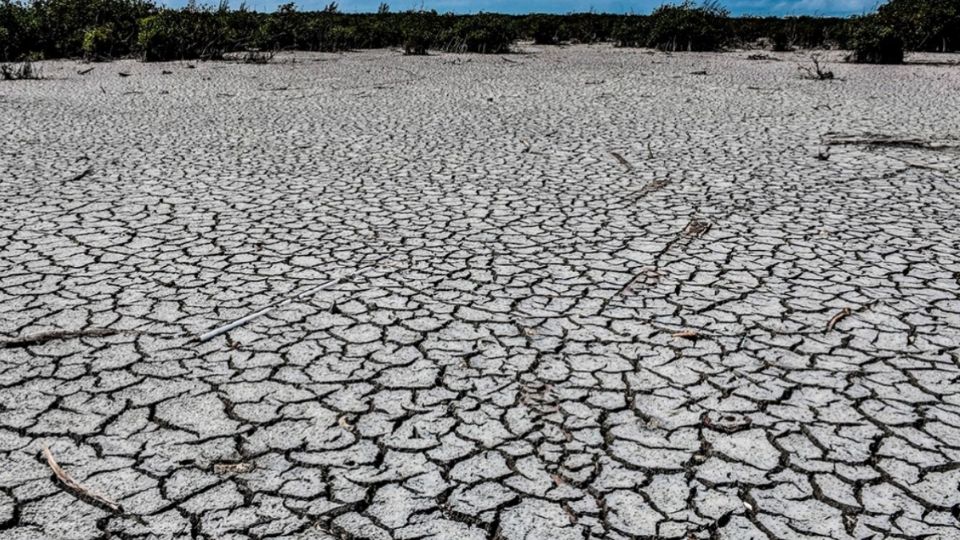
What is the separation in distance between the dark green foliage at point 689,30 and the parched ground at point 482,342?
14.4m

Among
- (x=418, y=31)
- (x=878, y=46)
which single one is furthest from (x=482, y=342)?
(x=418, y=31)

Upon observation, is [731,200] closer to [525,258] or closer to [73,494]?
[525,258]

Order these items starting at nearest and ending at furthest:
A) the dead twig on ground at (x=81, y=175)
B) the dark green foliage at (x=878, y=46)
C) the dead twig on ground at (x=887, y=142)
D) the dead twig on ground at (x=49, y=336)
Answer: the dead twig on ground at (x=49, y=336)
the dead twig on ground at (x=81, y=175)
the dead twig on ground at (x=887, y=142)
the dark green foliage at (x=878, y=46)

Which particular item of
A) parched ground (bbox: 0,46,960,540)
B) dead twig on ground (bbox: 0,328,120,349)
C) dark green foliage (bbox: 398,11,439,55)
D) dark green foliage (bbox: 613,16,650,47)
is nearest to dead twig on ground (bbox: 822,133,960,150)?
parched ground (bbox: 0,46,960,540)

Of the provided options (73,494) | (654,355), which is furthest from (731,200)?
(73,494)

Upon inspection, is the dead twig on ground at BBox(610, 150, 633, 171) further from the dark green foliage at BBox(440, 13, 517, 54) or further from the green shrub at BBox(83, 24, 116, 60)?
the dark green foliage at BBox(440, 13, 517, 54)

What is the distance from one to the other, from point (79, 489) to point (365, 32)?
2063cm

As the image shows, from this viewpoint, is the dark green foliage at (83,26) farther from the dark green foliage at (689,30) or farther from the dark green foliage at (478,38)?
the dark green foliage at (689,30)

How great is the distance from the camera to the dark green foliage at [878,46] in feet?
54.0

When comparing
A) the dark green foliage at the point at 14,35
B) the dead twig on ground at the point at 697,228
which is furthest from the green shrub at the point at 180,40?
the dead twig on ground at the point at 697,228

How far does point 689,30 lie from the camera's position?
68.5 feet

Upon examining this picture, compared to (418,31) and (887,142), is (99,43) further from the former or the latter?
(887,142)

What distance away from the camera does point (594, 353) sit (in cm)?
308

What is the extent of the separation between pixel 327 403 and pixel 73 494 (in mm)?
741
